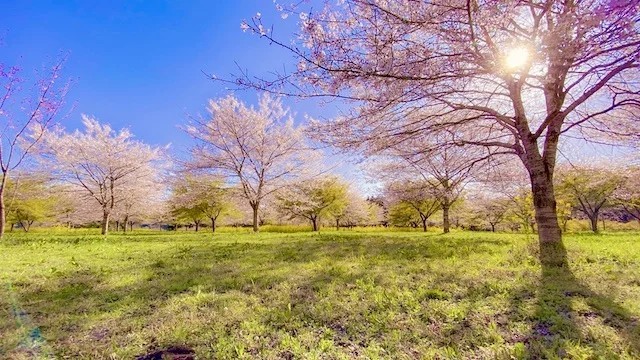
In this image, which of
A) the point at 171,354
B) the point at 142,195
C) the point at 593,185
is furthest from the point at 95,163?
the point at 593,185

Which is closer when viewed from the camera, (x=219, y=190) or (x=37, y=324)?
(x=37, y=324)

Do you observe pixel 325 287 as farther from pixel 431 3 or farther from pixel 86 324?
pixel 431 3

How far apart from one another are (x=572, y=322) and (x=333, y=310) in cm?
207

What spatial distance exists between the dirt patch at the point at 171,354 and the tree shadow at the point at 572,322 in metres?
2.48

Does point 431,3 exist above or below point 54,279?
above

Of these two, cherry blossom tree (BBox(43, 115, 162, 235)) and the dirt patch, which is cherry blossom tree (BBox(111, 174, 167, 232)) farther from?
the dirt patch

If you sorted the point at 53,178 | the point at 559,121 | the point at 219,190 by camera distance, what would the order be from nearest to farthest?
the point at 559,121, the point at 219,190, the point at 53,178

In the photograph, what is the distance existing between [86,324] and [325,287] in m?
2.44

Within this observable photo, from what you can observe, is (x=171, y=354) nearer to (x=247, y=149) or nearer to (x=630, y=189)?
(x=247, y=149)

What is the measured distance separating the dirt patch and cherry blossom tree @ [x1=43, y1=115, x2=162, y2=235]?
20527 mm

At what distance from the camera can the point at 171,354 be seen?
2.59 meters

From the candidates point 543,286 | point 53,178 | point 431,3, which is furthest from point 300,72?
point 53,178

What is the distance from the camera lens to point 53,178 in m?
22.4

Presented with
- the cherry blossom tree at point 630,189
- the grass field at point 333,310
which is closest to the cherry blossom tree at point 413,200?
the cherry blossom tree at point 630,189
